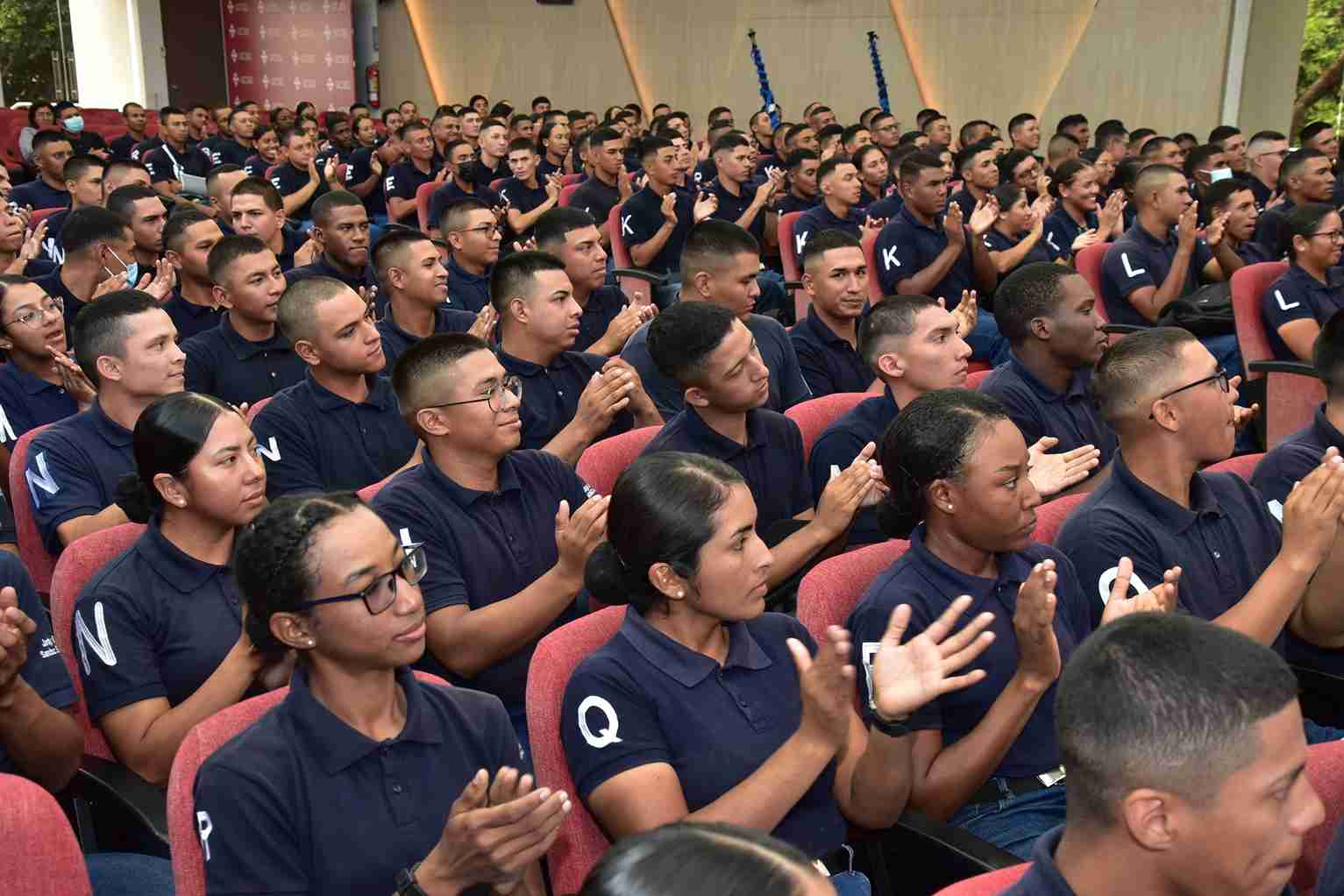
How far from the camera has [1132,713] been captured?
4.66 feet

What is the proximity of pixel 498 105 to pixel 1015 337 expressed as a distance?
1072 centimetres

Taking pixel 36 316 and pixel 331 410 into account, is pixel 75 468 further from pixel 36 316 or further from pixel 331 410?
pixel 36 316

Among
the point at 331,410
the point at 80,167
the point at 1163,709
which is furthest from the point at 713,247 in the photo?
the point at 80,167

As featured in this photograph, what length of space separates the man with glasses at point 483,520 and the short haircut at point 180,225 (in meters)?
2.40

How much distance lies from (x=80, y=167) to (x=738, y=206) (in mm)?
3691

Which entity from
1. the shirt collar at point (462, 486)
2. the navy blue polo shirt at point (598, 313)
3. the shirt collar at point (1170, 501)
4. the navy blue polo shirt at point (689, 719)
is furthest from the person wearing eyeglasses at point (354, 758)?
the navy blue polo shirt at point (598, 313)

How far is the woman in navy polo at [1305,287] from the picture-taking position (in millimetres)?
4758

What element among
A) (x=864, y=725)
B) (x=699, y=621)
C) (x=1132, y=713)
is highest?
(x=1132, y=713)

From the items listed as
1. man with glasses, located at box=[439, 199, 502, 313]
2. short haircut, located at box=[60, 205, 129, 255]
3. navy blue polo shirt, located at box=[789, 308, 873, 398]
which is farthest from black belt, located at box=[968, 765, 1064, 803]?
short haircut, located at box=[60, 205, 129, 255]

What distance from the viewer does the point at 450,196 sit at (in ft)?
27.0

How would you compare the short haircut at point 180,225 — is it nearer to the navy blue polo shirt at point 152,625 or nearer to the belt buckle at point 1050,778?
the navy blue polo shirt at point 152,625

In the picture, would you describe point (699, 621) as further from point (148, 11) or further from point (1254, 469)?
point (148, 11)

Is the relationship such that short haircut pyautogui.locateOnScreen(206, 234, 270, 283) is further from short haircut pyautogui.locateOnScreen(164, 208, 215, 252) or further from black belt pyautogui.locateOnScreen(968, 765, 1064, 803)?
black belt pyautogui.locateOnScreen(968, 765, 1064, 803)

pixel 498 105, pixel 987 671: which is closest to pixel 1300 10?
pixel 498 105
